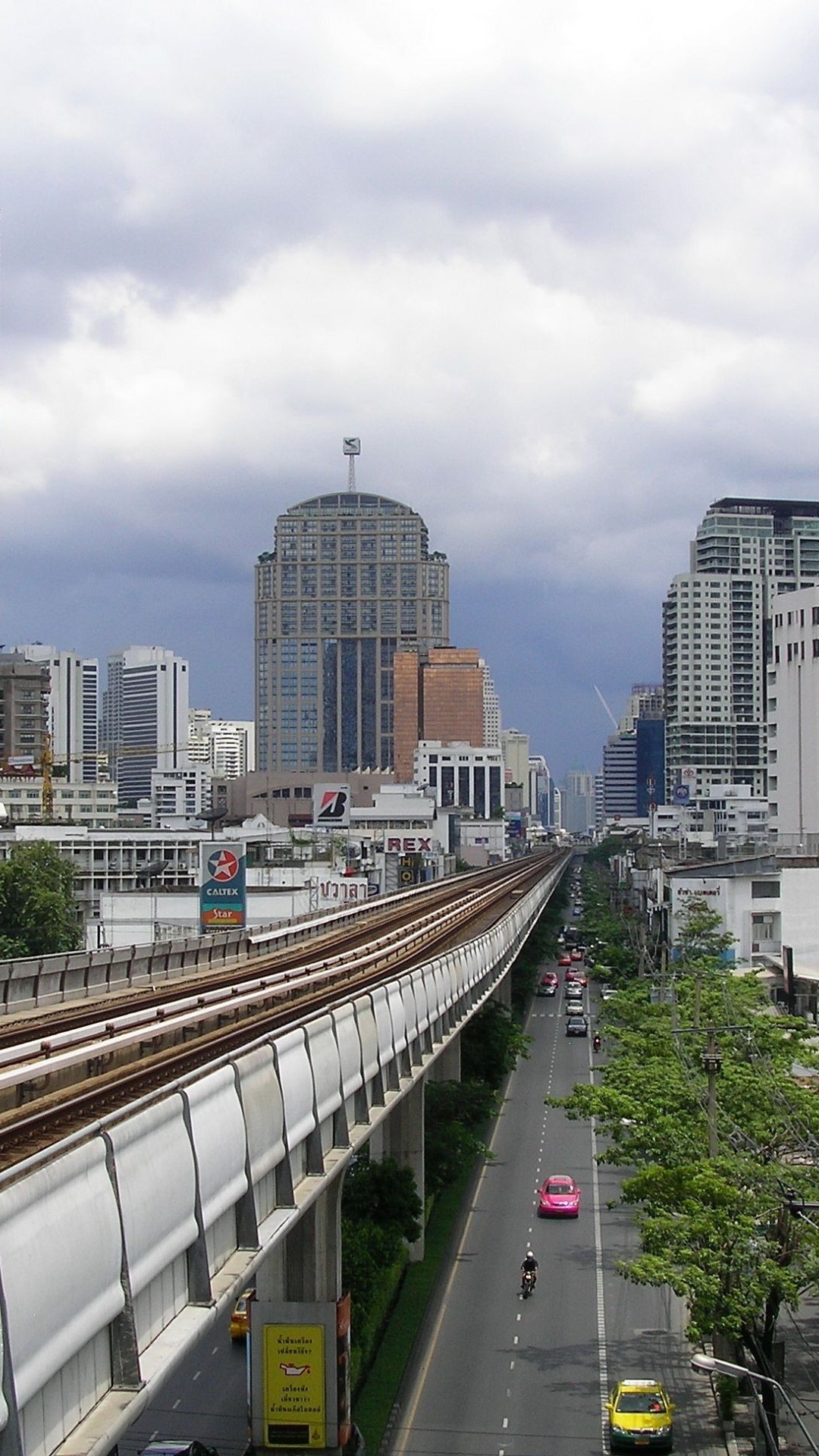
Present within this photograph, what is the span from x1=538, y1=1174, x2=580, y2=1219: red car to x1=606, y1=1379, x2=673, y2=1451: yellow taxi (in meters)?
17.4

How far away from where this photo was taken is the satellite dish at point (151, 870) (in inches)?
5290

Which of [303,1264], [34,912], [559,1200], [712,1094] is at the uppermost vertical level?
[34,912]

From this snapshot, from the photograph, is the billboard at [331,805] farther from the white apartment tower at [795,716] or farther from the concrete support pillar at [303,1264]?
the concrete support pillar at [303,1264]

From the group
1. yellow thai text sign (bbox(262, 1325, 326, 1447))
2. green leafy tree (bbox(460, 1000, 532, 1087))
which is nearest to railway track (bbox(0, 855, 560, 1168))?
yellow thai text sign (bbox(262, 1325, 326, 1447))

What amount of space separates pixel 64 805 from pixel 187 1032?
161 metres

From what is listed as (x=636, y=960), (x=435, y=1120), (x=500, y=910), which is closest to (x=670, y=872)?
(x=636, y=960)

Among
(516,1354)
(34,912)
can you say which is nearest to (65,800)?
(34,912)

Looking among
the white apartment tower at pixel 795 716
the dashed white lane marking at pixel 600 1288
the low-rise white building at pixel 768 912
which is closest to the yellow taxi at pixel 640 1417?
the dashed white lane marking at pixel 600 1288

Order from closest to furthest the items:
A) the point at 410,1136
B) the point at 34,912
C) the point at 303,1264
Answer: the point at 303,1264
the point at 410,1136
the point at 34,912

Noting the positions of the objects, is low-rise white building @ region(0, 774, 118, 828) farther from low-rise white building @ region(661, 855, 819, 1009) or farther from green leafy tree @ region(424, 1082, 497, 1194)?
green leafy tree @ region(424, 1082, 497, 1194)

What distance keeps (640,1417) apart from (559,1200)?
62.8 ft

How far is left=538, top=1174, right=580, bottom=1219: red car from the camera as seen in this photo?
160ft

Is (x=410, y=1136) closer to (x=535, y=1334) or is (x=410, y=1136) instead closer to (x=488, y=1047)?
(x=535, y=1334)

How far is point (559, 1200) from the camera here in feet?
161
